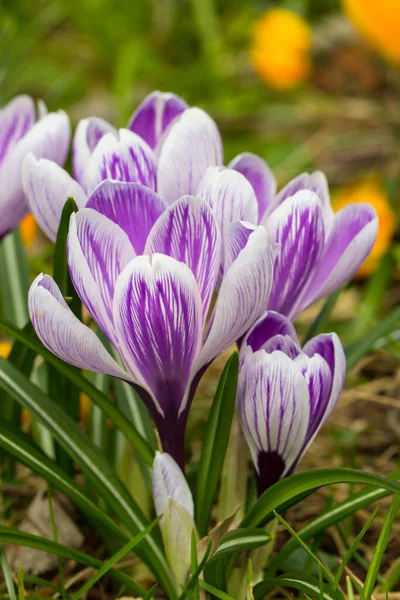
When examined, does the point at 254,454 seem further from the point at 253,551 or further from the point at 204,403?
the point at 204,403

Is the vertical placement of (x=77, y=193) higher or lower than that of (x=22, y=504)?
higher

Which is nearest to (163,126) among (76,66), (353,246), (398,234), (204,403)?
(353,246)

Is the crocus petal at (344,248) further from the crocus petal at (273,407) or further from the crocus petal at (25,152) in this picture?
the crocus petal at (25,152)

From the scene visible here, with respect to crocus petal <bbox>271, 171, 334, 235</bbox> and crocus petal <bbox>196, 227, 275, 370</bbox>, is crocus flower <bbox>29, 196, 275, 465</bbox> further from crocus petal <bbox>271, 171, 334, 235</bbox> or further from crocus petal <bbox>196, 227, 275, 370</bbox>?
crocus petal <bbox>271, 171, 334, 235</bbox>

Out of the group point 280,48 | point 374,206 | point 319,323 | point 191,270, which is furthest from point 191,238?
point 280,48

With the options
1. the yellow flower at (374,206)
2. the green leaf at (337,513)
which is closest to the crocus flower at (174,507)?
the green leaf at (337,513)

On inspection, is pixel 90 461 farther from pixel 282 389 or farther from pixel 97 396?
pixel 282 389
